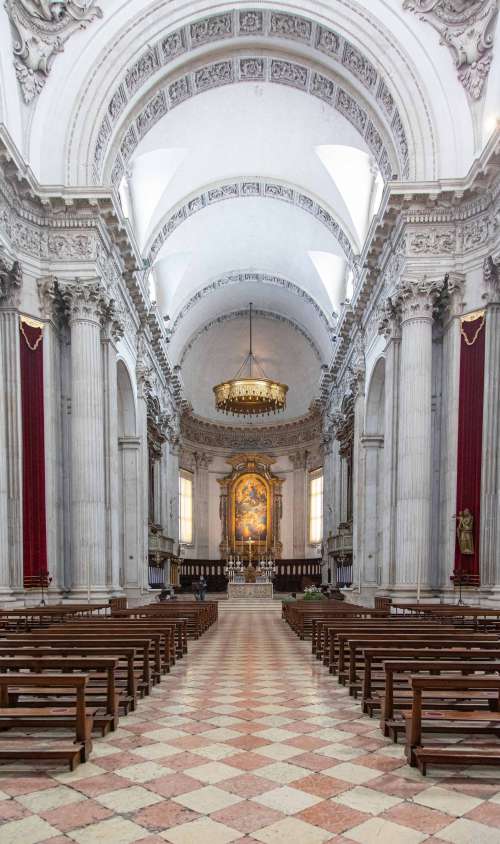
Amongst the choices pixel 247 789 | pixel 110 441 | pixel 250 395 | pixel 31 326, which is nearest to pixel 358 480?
pixel 250 395

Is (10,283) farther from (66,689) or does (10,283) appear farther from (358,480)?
(358,480)

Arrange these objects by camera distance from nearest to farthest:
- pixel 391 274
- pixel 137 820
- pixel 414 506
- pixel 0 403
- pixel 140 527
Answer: pixel 137 820 < pixel 0 403 < pixel 414 506 < pixel 391 274 < pixel 140 527

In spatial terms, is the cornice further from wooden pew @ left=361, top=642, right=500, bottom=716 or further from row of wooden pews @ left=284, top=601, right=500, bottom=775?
wooden pew @ left=361, top=642, right=500, bottom=716

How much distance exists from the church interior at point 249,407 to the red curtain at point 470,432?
1.9 inches

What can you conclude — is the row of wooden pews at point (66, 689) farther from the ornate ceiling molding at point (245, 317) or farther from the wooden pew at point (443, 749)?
the ornate ceiling molding at point (245, 317)

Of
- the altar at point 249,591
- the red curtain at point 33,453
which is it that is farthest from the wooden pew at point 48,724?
the altar at point 249,591

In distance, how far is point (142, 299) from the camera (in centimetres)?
2038

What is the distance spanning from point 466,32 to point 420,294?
583 centimetres

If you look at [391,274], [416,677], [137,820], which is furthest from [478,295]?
[137,820]

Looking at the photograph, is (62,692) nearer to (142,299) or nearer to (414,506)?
(414,506)

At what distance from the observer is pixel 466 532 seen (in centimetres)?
1350

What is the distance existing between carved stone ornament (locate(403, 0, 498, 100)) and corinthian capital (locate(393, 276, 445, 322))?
14.1ft

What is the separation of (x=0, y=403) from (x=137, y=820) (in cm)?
1089

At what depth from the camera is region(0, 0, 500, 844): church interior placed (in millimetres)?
4066
